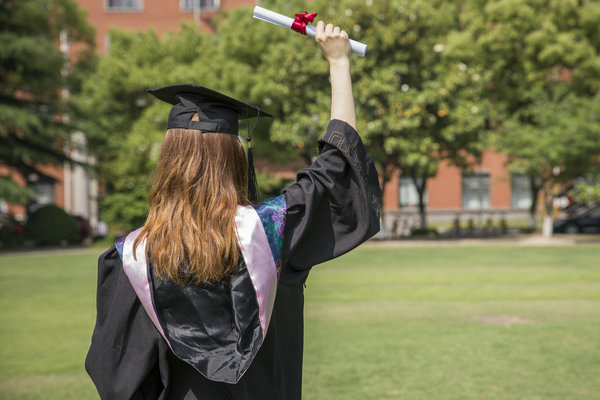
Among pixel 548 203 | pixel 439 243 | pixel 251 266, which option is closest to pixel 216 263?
pixel 251 266

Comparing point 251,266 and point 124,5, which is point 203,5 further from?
point 251,266

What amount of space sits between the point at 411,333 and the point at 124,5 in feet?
112

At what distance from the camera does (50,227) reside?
1033 inches

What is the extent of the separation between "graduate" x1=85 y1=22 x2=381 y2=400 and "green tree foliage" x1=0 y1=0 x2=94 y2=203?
2472 cm

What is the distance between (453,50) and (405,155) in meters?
5.43

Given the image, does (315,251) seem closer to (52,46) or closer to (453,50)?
(453,50)

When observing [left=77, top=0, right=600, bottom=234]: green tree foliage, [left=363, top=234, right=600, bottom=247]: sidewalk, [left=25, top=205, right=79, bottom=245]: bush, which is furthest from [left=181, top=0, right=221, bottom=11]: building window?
[left=363, top=234, right=600, bottom=247]: sidewalk

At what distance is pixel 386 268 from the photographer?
1585 centimetres

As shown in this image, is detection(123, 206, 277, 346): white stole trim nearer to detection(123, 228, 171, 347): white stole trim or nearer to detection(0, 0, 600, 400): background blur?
detection(123, 228, 171, 347): white stole trim

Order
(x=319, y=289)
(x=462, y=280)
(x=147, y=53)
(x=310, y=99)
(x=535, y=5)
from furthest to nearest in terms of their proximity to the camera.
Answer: (x=147, y=53), (x=535, y=5), (x=310, y=99), (x=462, y=280), (x=319, y=289)

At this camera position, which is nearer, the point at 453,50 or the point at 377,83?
the point at 377,83

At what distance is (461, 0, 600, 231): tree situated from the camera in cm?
2355

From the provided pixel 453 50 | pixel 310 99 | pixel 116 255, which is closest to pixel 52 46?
pixel 310 99

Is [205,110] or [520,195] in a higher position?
[205,110]
